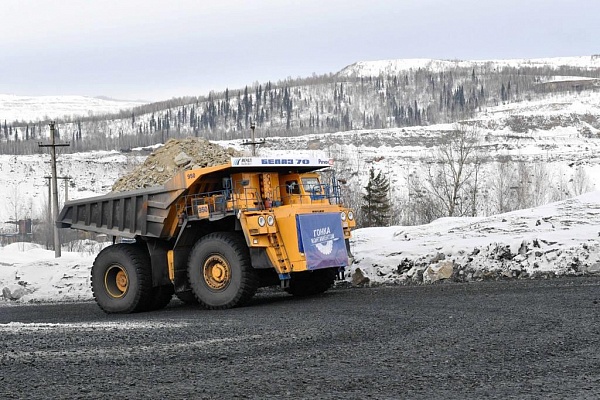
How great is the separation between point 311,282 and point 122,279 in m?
3.44

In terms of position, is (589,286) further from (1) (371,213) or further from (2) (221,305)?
(1) (371,213)

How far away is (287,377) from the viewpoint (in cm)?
682

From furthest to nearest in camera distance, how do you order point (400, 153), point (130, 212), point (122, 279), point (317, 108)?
point (317, 108)
point (400, 153)
point (122, 279)
point (130, 212)

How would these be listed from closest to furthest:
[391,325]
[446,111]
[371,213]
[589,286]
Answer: [391,325] → [589,286] → [371,213] → [446,111]

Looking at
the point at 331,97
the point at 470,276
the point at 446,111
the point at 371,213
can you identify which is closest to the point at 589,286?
the point at 470,276

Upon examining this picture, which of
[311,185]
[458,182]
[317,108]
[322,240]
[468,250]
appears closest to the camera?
[322,240]

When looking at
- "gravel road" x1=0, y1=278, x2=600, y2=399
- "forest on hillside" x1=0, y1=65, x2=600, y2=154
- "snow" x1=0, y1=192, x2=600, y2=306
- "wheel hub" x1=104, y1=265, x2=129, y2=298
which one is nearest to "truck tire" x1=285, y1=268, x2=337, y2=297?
"snow" x1=0, y1=192, x2=600, y2=306

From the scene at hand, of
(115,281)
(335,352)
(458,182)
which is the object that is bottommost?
(335,352)

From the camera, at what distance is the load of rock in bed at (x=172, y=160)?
2873 cm

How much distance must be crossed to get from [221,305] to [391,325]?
13.6 ft

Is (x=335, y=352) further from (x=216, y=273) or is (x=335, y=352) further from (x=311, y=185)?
(x=311, y=185)

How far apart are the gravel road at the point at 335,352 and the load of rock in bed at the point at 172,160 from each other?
16.4 meters

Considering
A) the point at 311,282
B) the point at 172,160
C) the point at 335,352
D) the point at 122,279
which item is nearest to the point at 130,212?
the point at 122,279

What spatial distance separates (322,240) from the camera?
1335 centimetres
